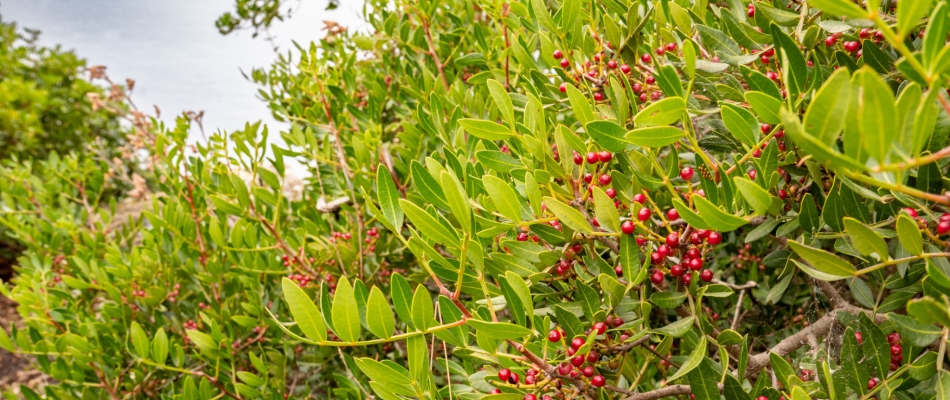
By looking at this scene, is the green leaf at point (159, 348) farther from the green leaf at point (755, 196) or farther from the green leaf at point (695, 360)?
the green leaf at point (755, 196)

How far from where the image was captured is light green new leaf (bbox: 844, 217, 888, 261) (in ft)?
1.93

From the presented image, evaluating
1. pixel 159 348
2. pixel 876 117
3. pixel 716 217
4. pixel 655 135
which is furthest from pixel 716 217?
pixel 159 348

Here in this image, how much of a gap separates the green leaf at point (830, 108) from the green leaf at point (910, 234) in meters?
0.20

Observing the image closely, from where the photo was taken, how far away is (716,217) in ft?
2.01

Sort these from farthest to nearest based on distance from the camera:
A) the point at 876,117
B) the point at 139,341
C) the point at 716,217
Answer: the point at 139,341
the point at 716,217
the point at 876,117

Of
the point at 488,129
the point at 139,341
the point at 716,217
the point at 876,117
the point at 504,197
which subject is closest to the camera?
the point at 876,117

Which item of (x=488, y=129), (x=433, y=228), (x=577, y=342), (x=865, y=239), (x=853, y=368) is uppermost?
(x=488, y=129)

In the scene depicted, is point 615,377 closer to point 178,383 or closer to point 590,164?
point 590,164

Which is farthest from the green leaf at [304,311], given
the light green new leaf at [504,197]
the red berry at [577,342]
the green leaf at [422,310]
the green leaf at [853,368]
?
the green leaf at [853,368]

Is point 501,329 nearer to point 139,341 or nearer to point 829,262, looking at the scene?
point 829,262

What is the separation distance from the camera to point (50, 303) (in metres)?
2.18

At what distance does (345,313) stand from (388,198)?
0.19m

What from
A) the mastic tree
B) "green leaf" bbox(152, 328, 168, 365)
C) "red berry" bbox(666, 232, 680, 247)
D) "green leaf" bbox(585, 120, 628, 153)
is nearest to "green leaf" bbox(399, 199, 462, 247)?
the mastic tree

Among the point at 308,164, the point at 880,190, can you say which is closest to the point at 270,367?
the point at 308,164
